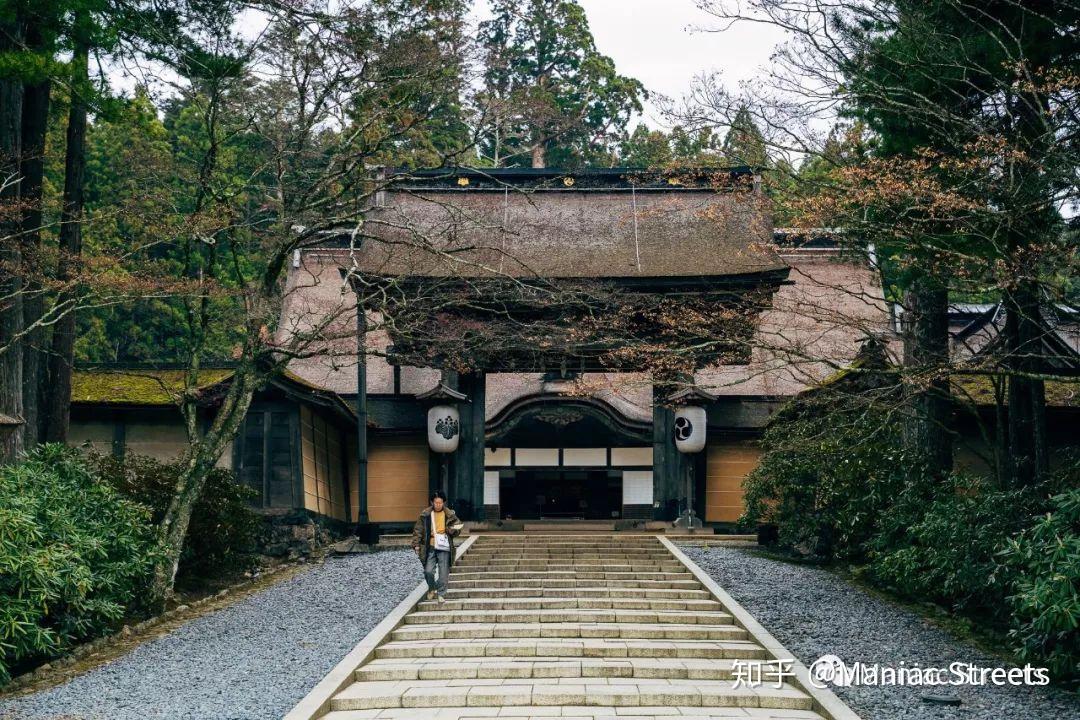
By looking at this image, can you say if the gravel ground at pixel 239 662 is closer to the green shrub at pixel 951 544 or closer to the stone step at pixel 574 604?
the stone step at pixel 574 604

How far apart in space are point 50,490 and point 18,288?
331 centimetres

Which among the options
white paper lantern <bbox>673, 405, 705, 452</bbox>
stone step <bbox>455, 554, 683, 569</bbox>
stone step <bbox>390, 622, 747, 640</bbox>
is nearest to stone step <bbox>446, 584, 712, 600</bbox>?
stone step <bbox>390, 622, 747, 640</bbox>

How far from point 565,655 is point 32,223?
32.6 ft

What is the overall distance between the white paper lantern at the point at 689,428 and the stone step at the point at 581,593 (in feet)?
22.5

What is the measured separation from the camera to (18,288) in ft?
45.9

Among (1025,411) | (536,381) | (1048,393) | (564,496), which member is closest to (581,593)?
(1025,411)

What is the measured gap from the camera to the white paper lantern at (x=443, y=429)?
66.9ft

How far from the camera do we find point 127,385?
2030 cm

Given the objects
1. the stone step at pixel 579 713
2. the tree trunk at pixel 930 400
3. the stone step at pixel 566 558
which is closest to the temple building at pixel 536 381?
the tree trunk at pixel 930 400

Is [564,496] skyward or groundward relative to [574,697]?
skyward

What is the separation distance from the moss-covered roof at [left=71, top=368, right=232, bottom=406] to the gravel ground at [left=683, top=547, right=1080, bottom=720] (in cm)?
954

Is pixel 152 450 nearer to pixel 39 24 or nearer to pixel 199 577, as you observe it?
pixel 199 577

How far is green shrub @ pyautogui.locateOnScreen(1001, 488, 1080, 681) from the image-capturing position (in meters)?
8.55

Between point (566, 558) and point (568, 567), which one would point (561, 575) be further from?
point (566, 558)
